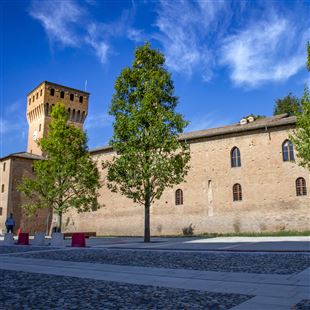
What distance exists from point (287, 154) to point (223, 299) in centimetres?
2339

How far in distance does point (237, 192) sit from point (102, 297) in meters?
23.9

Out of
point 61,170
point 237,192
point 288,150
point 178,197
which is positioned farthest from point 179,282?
point 178,197

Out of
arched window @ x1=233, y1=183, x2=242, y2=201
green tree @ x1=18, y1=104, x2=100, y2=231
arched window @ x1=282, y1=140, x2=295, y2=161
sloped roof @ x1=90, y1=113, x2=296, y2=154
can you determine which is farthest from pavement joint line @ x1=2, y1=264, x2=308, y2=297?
sloped roof @ x1=90, y1=113, x2=296, y2=154

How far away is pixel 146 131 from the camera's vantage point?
20047 millimetres

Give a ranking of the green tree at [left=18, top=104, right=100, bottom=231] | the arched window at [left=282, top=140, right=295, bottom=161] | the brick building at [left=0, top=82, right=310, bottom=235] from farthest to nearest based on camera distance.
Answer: the arched window at [left=282, top=140, right=295, bottom=161]
the brick building at [left=0, top=82, right=310, bottom=235]
the green tree at [left=18, top=104, right=100, bottom=231]

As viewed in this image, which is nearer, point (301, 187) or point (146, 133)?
point (146, 133)

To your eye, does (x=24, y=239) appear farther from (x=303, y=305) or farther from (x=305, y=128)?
(x=303, y=305)

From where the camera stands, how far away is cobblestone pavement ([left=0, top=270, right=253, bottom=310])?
473 cm

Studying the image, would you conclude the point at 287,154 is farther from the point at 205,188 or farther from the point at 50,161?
the point at 50,161

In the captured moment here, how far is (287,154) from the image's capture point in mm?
26297

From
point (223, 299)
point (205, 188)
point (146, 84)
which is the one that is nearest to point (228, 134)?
point (205, 188)

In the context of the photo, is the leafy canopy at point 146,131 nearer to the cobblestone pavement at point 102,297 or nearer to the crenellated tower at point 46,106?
the cobblestone pavement at point 102,297

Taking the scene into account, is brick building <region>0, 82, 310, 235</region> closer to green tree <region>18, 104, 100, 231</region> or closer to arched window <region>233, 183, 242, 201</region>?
arched window <region>233, 183, 242, 201</region>

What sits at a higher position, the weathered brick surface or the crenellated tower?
the crenellated tower
